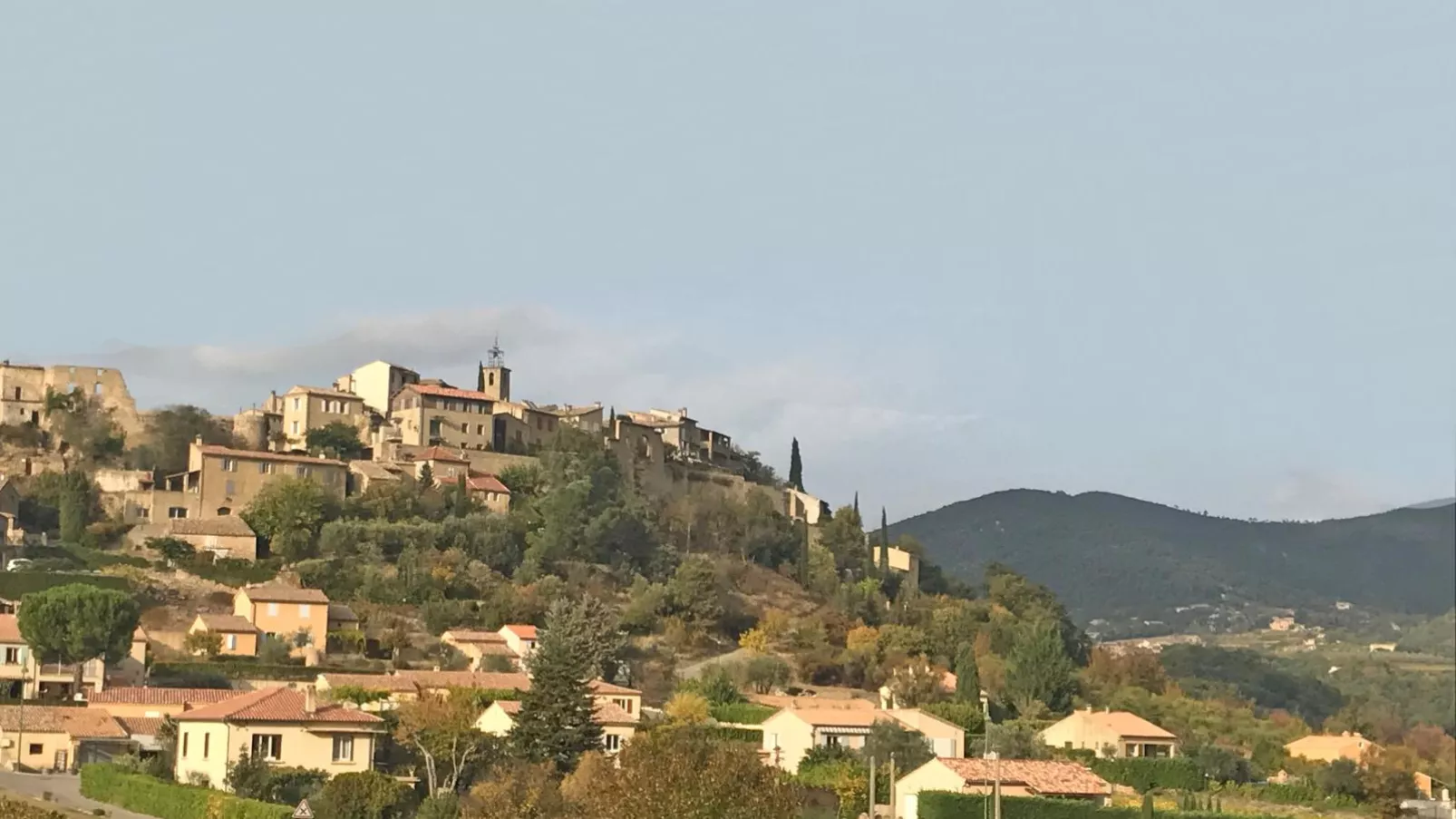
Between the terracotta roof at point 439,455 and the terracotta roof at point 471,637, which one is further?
the terracotta roof at point 439,455

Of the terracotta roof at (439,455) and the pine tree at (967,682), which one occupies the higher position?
the terracotta roof at (439,455)

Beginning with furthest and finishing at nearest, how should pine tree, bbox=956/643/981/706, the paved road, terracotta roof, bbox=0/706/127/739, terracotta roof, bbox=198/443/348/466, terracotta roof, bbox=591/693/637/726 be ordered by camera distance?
1. terracotta roof, bbox=198/443/348/466
2. pine tree, bbox=956/643/981/706
3. terracotta roof, bbox=591/693/637/726
4. terracotta roof, bbox=0/706/127/739
5. the paved road

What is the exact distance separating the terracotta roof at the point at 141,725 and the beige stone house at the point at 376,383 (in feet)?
136

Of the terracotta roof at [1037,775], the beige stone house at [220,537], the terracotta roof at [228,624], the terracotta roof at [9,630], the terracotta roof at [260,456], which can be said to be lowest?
the terracotta roof at [1037,775]

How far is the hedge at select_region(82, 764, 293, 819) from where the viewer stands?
43.3 meters

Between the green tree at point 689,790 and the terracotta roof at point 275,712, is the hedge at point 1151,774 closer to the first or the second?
the terracotta roof at point 275,712

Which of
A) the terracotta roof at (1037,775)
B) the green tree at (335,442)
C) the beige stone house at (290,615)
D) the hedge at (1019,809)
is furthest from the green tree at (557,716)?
the green tree at (335,442)

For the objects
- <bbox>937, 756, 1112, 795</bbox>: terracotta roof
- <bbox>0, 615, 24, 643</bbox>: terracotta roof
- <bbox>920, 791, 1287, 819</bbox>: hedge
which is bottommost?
<bbox>920, 791, 1287, 819</bbox>: hedge

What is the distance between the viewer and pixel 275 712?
51.8 m

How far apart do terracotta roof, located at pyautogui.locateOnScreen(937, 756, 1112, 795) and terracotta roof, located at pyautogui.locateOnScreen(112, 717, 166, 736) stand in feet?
74.5

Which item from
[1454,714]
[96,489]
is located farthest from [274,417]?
[1454,714]

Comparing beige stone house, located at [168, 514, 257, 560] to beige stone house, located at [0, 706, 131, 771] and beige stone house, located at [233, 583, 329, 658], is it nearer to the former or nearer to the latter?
beige stone house, located at [233, 583, 329, 658]

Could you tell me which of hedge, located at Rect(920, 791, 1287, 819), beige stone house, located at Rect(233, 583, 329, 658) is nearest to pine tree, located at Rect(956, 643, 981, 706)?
beige stone house, located at Rect(233, 583, 329, 658)

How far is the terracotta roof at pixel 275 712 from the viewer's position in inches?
2021
